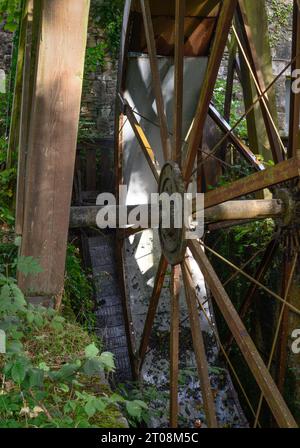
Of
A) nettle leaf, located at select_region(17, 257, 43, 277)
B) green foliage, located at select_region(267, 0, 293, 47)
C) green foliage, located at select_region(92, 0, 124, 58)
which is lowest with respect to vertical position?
nettle leaf, located at select_region(17, 257, 43, 277)

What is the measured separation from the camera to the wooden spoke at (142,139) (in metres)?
4.70

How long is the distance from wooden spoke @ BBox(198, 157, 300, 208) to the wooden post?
3.12 feet

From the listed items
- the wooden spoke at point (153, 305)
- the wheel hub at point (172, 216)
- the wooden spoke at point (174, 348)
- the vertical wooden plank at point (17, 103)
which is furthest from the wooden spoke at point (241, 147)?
the vertical wooden plank at point (17, 103)

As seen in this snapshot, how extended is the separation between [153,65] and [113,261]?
265 cm

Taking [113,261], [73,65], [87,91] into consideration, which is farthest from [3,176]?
[87,91]

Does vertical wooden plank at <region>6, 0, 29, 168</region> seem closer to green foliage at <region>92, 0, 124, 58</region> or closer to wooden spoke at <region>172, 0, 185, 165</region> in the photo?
wooden spoke at <region>172, 0, 185, 165</region>

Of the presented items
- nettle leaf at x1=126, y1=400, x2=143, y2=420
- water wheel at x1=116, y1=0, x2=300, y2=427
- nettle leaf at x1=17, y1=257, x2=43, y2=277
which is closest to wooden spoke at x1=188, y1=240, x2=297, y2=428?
water wheel at x1=116, y1=0, x2=300, y2=427

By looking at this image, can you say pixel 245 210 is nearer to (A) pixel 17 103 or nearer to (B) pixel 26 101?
(B) pixel 26 101

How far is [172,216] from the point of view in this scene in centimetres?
391

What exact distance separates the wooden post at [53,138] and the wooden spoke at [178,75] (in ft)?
3.26

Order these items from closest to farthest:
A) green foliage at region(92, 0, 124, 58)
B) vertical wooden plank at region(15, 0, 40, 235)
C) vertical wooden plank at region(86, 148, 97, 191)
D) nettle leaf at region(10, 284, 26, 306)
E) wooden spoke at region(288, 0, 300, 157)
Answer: nettle leaf at region(10, 284, 26, 306), wooden spoke at region(288, 0, 300, 157), vertical wooden plank at region(15, 0, 40, 235), vertical wooden plank at region(86, 148, 97, 191), green foliage at region(92, 0, 124, 58)

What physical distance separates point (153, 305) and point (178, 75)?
2128 mm

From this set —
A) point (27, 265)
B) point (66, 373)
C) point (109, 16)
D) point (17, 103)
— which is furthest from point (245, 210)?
point (109, 16)

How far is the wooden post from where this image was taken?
272cm
